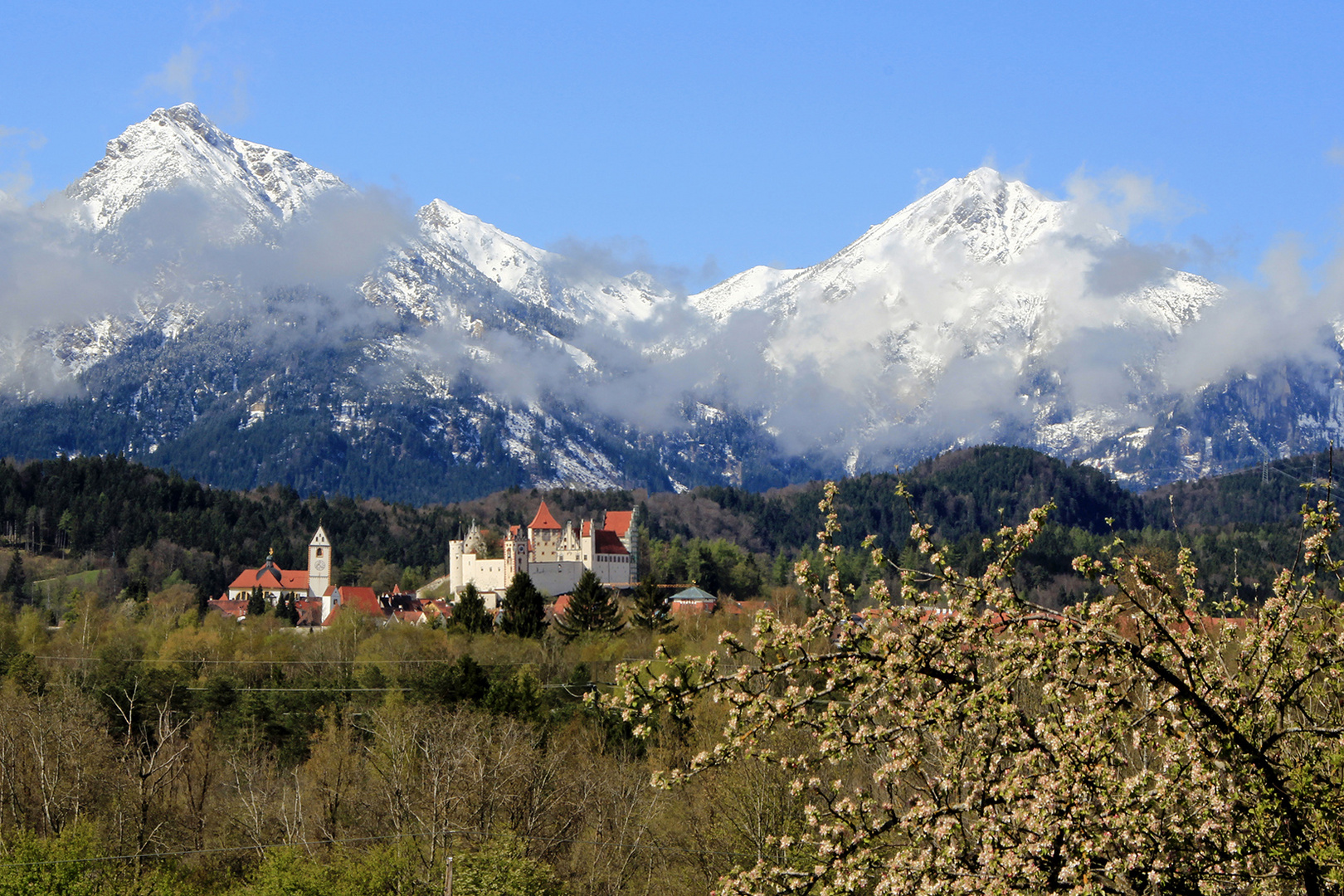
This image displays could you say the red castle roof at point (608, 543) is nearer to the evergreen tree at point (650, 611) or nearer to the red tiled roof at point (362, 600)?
the red tiled roof at point (362, 600)

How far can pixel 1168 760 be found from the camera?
11.6 m

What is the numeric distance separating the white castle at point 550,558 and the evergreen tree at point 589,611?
53.6m

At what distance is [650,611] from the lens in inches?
4397

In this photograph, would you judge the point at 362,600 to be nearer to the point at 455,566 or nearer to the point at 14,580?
the point at 455,566

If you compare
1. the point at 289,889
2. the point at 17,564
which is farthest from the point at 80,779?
the point at 17,564

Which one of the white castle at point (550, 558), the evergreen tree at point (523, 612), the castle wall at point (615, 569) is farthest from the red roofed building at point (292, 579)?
the evergreen tree at point (523, 612)

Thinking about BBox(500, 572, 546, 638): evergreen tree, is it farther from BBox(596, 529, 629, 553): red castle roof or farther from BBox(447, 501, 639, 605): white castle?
BBox(596, 529, 629, 553): red castle roof

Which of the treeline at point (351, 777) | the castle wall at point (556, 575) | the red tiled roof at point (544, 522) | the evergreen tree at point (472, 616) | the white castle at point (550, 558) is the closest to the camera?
the treeline at point (351, 777)

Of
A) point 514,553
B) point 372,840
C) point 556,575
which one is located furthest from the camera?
point 556,575

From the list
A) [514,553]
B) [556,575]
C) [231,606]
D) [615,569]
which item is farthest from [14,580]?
[615,569]

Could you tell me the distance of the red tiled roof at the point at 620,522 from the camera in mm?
192125

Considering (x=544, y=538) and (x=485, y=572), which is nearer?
(x=485, y=572)

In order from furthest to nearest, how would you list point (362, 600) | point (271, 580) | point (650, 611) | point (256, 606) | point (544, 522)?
point (271, 580) → point (544, 522) → point (362, 600) → point (256, 606) → point (650, 611)

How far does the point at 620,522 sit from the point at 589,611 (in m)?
85.8
